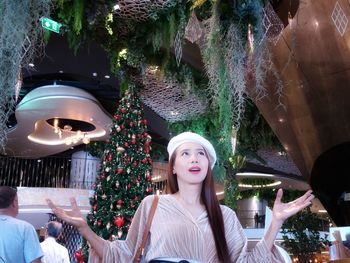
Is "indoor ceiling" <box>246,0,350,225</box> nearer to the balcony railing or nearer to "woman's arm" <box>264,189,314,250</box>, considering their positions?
"woman's arm" <box>264,189,314,250</box>

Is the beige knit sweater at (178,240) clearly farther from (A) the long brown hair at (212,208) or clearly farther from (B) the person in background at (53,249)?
(B) the person in background at (53,249)

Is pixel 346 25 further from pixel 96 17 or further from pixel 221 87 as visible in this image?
pixel 96 17

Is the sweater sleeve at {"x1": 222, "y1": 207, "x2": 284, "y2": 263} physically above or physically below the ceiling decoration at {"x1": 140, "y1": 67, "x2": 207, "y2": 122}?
below

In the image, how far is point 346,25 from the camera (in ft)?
15.8

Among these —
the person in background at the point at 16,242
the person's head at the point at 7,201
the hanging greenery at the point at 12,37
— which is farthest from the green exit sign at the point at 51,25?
the person in background at the point at 16,242

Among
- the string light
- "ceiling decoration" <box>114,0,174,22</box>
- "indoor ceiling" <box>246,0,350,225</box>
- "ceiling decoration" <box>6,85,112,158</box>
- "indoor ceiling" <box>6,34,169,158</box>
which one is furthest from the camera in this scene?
the string light

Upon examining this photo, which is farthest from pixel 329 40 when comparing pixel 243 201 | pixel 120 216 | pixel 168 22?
pixel 243 201

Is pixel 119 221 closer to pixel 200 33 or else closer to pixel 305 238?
pixel 200 33

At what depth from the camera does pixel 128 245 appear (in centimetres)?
189

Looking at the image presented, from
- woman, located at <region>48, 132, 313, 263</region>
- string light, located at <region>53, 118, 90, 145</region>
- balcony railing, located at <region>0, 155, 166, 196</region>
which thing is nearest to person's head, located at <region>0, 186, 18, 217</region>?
woman, located at <region>48, 132, 313, 263</region>

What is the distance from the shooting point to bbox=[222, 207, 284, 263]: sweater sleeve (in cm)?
174

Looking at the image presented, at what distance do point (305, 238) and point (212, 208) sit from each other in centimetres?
765

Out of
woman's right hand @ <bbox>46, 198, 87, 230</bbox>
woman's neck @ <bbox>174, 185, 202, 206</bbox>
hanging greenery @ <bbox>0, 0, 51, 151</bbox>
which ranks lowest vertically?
woman's right hand @ <bbox>46, 198, 87, 230</bbox>

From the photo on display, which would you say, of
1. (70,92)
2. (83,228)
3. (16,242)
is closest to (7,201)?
(16,242)
